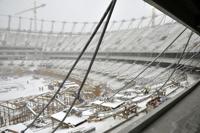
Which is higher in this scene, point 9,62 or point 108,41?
point 108,41

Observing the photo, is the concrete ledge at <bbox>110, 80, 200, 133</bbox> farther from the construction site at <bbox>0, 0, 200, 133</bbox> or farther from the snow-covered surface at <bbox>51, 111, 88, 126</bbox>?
the snow-covered surface at <bbox>51, 111, 88, 126</bbox>

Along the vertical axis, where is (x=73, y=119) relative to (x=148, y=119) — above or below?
below

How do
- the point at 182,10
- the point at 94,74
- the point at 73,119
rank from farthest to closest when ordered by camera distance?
the point at 94,74, the point at 73,119, the point at 182,10

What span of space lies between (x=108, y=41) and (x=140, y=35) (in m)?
Answer: 5.32

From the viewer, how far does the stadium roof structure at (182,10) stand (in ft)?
5.12

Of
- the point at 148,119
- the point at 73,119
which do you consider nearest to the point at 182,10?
the point at 148,119

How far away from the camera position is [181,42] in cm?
1627

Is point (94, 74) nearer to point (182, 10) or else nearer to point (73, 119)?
point (73, 119)

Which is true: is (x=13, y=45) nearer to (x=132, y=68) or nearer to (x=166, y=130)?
(x=132, y=68)

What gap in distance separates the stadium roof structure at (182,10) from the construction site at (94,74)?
0.39 m

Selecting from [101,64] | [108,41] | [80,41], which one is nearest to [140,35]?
[108,41]

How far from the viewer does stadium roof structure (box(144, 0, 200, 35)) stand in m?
1.56

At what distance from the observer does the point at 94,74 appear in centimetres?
1870

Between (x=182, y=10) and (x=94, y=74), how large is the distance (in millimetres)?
16823
